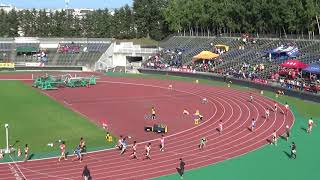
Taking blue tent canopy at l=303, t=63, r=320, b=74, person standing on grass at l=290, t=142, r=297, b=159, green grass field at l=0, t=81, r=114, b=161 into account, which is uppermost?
blue tent canopy at l=303, t=63, r=320, b=74

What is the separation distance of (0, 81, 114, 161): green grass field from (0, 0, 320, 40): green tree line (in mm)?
37660

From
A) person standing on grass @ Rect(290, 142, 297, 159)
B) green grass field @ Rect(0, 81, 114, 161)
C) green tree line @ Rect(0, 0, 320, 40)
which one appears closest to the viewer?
person standing on grass @ Rect(290, 142, 297, 159)

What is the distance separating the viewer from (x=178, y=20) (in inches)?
4013

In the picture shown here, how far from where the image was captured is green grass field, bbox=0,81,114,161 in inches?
1357

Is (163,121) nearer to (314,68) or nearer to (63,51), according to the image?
(314,68)

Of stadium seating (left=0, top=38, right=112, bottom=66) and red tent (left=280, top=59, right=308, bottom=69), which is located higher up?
stadium seating (left=0, top=38, right=112, bottom=66)

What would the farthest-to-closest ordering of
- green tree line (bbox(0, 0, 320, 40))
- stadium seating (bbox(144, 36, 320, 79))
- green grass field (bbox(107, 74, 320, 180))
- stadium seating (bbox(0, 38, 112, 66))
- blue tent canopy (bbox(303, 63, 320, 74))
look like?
stadium seating (bbox(0, 38, 112, 66)) < green tree line (bbox(0, 0, 320, 40)) < stadium seating (bbox(144, 36, 320, 79)) < blue tent canopy (bbox(303, 63, 320, 74)) < green grass field (bbox(107, 74, 320, 180))

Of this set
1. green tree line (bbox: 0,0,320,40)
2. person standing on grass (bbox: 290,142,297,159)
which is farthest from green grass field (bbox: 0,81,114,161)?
green tree line (bbox: 0,0,320,40)

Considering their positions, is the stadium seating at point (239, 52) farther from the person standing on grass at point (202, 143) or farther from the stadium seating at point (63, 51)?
the person standing on grass at point (202, 143)

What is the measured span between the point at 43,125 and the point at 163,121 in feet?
31.8

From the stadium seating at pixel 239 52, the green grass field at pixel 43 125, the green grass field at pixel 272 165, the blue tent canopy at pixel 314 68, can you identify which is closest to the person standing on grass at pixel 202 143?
the green grass field at pixel 272 165

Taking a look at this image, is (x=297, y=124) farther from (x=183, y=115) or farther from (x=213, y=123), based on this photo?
(x=183, y=115)

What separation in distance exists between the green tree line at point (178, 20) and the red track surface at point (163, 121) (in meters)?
18.9

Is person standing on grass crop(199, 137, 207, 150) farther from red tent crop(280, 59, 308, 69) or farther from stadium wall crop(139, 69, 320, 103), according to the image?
red tent crop(280, 59, 308, 69)
